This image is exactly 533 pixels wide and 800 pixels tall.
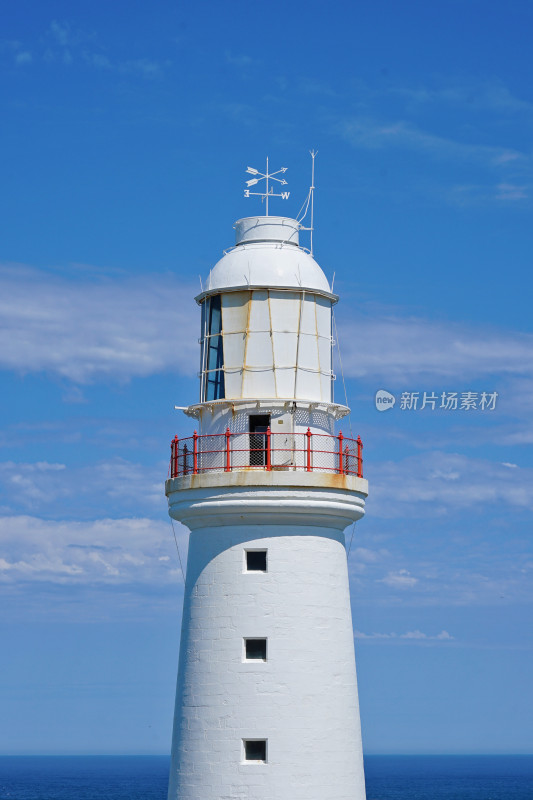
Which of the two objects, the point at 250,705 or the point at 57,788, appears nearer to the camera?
the point at 250,705

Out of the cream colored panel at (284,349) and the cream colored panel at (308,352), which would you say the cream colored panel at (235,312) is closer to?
the cream colored panel at (284,349)

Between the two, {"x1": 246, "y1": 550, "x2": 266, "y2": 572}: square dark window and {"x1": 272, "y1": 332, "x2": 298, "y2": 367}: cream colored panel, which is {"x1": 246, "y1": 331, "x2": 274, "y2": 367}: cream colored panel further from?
{"x1": 246, "y1": 550, "x2": 266, "y2": 572}: square dark window

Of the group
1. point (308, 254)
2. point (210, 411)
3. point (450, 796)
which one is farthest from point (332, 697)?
point (450, 796)

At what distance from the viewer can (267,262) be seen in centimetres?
2691

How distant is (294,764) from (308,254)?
10.6 meters

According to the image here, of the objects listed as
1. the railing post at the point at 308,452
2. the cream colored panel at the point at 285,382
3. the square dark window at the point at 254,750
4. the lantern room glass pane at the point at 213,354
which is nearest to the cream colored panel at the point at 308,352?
the cream colored panel at the point at 285,382

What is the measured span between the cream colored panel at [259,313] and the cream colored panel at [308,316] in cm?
76

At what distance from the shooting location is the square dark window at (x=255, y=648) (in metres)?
25.2

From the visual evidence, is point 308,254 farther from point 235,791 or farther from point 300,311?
point 235,791

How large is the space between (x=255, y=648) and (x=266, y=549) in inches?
76.5

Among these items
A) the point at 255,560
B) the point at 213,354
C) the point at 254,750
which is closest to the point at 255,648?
the point at 255,560

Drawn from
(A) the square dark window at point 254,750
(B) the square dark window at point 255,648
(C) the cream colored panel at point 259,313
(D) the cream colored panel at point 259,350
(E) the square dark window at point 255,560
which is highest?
(C) the cream colored panel at point 259,313

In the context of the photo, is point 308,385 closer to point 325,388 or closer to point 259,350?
point 325,388

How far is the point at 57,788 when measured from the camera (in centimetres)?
19938
